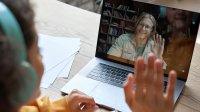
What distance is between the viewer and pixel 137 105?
33.7 inches

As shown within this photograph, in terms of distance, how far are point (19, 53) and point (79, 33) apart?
0.86 metres

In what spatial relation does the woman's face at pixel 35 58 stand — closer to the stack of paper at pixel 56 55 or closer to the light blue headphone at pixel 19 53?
the light blue headphone at pixel 19 53

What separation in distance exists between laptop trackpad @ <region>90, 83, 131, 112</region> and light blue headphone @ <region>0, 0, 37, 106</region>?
0.47 m

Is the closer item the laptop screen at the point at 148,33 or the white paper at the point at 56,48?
the laptop screen at the point at 148,33

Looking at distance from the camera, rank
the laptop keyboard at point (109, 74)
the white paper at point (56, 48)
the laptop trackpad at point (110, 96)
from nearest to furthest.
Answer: the laptop trackpad at point (110, 96), the laptop keyboard at point (109, 74), the white paper at point (56, 48)

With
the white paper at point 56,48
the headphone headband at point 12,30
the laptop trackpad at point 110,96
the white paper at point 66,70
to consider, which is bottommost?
the laptop trackpad at point 110,96

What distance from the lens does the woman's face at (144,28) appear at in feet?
3.66

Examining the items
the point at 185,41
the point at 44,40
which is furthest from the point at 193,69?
the point at 44,40

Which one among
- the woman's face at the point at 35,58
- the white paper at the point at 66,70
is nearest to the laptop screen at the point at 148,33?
the white paper at the point at 66,70

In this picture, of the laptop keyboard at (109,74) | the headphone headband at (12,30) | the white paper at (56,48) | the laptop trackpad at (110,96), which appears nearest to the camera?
the headphone headband at (12,30)

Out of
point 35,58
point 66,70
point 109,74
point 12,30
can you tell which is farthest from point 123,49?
point 12,30

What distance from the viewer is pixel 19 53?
546 mm

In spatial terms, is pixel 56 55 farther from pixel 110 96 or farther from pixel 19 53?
pixel 19 53

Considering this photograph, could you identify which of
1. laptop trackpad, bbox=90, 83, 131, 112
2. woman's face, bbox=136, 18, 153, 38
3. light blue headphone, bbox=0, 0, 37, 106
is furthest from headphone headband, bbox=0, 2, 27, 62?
woman's face, bbox=136, 18, 153, 38
